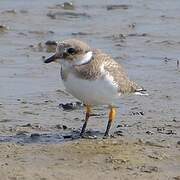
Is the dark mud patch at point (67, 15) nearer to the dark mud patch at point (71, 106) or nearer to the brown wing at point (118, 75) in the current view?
the dark mud patch at point (71, 106)

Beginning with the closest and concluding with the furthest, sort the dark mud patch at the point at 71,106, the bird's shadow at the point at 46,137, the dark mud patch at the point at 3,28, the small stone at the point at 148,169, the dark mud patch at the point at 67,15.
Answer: the small stone at the point at 148,169
the bird's shadow at the point at 46,137
the dark mud patch at the point at 71,106
the dark mud patch at the point at 3,28
the dark mud patch at the point at 67,15

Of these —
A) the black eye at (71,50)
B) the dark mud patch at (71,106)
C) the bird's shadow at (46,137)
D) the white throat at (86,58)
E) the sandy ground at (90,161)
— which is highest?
the black eye at (71,50)

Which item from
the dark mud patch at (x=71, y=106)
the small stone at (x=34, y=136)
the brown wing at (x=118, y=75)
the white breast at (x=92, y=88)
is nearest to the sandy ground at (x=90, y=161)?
the small stone at (x=34, y=136)

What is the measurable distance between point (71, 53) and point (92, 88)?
0.43 metres

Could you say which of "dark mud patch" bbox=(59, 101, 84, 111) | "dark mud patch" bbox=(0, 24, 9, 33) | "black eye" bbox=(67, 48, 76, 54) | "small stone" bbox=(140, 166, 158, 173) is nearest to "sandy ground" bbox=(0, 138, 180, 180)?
"small stone" bbox=(140, 166, 158, 173)

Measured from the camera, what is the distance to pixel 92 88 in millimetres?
8484

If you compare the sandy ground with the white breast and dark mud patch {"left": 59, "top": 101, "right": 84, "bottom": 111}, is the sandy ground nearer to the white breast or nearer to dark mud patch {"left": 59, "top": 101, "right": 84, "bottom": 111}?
the white breast

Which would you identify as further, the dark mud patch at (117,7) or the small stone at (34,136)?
the dark mud patch at (117,7)

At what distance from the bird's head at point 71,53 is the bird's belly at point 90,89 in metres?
0.19

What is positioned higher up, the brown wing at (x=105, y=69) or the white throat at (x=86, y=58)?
the white throat at (x=86, y=58)

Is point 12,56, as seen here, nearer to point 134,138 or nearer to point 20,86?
point 20,86

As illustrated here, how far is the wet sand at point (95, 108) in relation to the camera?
7.87 meters

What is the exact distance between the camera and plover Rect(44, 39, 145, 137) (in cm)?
849

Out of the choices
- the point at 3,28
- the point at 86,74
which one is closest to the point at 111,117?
the point at 86,74
